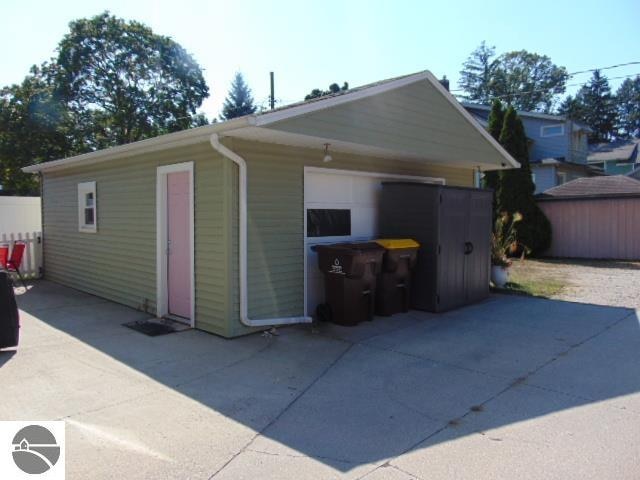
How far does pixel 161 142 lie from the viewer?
6469mm

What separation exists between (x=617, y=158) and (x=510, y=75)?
2219cm

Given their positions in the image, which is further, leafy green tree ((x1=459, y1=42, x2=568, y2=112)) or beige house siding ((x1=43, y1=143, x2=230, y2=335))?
leafy green tree ((x1=459, y1=42, x2=568, y2=112))

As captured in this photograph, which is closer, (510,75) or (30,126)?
(30,126)

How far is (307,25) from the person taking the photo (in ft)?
32.6

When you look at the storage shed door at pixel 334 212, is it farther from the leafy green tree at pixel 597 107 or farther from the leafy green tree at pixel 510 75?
the leafy green tree at pixel 597 107

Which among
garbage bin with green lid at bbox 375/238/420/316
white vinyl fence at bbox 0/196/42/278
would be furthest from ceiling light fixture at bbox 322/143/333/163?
white vinyl fence at bbox 0/196/42/278

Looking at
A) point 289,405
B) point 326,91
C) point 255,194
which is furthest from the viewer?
point 326,91

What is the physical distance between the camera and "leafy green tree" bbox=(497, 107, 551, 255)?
16.0m

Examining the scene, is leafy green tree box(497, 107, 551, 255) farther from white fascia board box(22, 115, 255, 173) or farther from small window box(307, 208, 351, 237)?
white fascia board box(22, 115, 255, 173)

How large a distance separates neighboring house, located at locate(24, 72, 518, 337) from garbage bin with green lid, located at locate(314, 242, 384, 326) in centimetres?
35

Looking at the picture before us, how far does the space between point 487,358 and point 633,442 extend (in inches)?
78.7

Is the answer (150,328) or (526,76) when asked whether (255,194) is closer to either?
(150,328)

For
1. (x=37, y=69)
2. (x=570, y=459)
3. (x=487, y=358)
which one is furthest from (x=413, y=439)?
(x=37, y=69)

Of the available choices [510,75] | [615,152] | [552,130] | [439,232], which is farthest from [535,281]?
[510,75]
